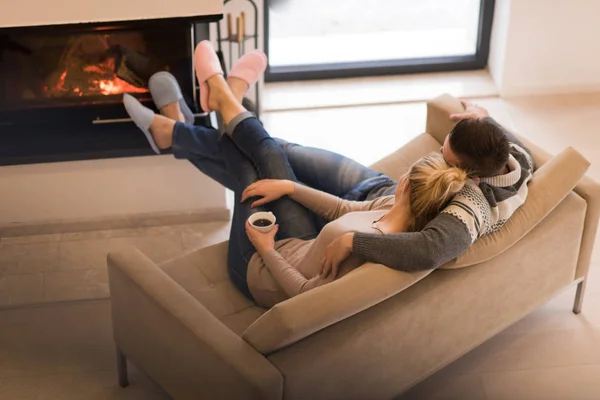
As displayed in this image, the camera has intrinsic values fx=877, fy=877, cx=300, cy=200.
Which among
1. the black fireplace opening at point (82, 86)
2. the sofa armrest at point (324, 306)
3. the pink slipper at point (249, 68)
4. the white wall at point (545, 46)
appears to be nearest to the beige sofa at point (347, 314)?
the sofa armrest at point (324, 306)

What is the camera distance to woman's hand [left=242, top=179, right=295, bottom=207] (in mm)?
2701

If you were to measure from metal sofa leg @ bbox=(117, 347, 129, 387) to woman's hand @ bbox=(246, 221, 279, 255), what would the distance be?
0.52 meters

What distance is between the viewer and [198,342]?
217 cm

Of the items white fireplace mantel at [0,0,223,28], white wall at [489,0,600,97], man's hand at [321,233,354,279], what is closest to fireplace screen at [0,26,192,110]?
white fireplace mantel at [0,0,223,28]

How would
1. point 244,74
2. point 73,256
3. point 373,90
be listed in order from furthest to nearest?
point 373,90
point 73,256
point 244,74

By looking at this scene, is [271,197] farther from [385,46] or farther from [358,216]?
[385,46]

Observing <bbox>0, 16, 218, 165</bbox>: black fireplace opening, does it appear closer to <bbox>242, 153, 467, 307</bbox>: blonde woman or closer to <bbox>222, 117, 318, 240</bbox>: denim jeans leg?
<bbox>222, 117, 318, 240</bbox>: denim jeans leg

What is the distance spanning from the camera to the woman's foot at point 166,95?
3.17 metres

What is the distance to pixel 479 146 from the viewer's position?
7.55 feet

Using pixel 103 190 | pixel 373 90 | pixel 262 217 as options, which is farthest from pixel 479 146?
pixel 373 90

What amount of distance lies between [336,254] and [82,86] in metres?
1.61

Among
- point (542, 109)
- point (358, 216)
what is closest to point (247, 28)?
point (542, 109)

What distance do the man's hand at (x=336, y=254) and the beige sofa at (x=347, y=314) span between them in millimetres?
115

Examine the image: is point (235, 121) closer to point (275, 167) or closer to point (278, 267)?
point (275, 167)
